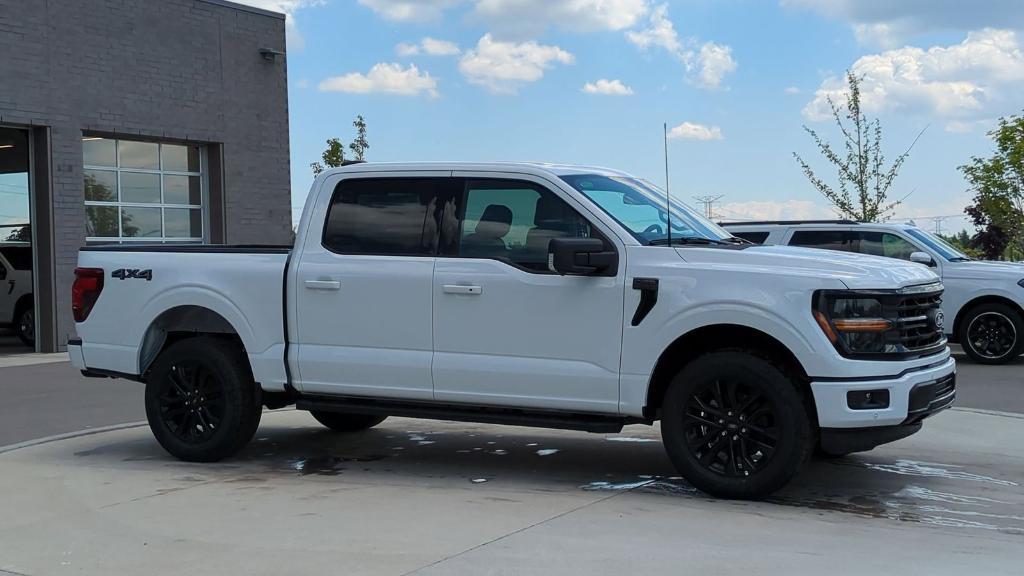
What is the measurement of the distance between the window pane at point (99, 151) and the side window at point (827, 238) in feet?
Answer: 39.9

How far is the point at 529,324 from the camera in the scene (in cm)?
697

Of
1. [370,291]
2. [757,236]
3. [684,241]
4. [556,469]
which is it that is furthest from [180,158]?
[684,241]

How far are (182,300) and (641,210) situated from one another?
3391mm

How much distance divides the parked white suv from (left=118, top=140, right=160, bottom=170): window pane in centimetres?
1165

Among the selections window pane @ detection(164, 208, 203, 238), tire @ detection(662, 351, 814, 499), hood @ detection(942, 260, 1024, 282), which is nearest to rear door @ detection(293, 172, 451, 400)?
tire @ detection(662, 351, 814, 499)

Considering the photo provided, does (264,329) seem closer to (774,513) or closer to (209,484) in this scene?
(209,484)

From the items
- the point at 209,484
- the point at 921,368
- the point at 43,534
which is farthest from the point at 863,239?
the point at 43,534

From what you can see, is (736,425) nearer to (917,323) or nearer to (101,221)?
(917,323)

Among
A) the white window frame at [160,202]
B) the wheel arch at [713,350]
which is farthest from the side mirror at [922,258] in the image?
the white window frame at [160,202]

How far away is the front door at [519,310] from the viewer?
6.83m

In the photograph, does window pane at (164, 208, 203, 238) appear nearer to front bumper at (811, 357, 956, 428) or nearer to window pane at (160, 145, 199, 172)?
window pane at (160, 145, 199, 172)

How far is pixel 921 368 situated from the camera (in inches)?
256

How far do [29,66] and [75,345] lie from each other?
36.7 feet

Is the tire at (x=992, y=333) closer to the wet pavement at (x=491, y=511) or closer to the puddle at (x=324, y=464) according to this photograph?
the wet pavement at (x=491, y=511)
